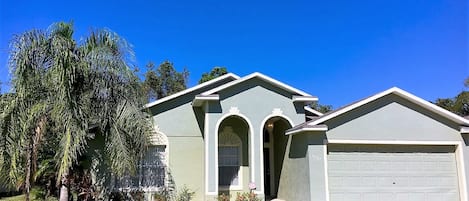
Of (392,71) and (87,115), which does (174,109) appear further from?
(392,71)

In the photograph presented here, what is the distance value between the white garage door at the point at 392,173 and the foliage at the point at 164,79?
92.5 ft

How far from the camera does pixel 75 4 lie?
48.6 feet

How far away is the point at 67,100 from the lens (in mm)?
12328

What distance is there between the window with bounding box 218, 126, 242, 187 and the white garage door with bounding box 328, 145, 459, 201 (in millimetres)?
4761

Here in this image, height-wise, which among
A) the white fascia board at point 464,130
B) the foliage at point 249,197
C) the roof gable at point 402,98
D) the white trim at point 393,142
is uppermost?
the roof gable at point 402,98

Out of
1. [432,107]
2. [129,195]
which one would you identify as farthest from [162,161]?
[432,107]

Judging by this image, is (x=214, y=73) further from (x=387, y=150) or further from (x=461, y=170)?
(x=461, y=170)

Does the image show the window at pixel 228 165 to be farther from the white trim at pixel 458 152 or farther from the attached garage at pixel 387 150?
the white trim at pixel 458 152

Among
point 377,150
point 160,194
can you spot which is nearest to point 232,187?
point 160,194

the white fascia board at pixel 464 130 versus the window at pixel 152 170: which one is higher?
the white fascia board at pixel 464 130

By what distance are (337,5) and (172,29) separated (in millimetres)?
8947

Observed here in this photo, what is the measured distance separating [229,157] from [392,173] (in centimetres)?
718

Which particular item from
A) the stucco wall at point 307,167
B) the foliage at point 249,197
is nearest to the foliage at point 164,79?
the stucco wall at point 307,167

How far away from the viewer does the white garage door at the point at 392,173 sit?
1530 cm
